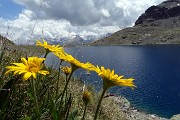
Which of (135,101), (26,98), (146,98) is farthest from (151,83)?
(26,98)

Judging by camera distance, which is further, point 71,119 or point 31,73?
point 71,119

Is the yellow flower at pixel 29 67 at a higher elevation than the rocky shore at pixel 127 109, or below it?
higher

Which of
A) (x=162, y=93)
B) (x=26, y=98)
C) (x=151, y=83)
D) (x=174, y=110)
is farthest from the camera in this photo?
(x=151, y=83)

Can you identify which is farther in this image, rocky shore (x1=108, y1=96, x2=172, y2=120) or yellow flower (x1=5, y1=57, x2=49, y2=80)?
rocky shore (x1=108, y1=96, x2=172, y2=120)

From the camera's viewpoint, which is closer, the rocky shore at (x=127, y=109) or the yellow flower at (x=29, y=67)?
the yellow flower at (x=29, y=67)

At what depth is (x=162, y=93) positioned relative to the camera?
42.3 metres

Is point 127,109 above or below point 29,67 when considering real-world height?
below

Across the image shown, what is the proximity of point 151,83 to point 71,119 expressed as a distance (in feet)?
155

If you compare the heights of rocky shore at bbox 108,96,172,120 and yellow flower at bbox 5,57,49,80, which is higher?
yellow flower at bbox 5,57,49,80

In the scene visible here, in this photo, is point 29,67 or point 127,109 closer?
point 29,67

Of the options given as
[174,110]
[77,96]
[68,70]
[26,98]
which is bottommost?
[174,110]

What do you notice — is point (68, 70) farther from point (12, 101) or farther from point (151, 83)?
point (151, 83)

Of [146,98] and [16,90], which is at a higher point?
[16,90]

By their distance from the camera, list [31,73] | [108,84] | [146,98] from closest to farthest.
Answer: [31,73], [108,84], [146,98]
